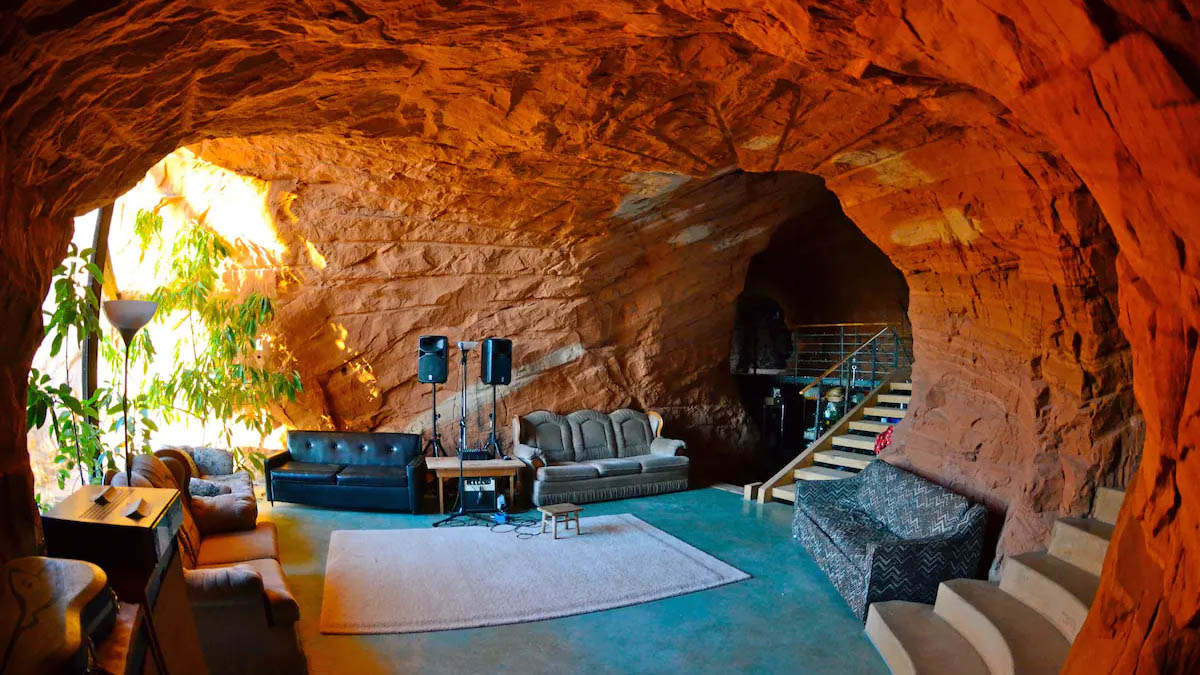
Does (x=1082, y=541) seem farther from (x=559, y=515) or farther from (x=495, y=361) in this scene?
(x=495, y=361)

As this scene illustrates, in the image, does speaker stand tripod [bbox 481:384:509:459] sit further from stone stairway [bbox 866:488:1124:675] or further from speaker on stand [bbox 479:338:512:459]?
stone stairway [bbox 866:488:1124:675]

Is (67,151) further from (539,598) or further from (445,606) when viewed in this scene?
(539,598)

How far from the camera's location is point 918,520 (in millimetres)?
4645

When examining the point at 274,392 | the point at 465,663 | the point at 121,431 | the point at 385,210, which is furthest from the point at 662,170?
the point at 121,431

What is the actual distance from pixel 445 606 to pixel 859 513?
3275mm

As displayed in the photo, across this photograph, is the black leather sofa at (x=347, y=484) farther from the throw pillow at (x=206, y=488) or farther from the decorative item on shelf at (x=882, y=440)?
the decorative item on shelf at (x=882, y=440)

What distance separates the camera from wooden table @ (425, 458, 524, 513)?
672 centimetres

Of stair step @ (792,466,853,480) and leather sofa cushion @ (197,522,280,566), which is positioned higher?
leather sofa cushion @ (197,522,280,566)

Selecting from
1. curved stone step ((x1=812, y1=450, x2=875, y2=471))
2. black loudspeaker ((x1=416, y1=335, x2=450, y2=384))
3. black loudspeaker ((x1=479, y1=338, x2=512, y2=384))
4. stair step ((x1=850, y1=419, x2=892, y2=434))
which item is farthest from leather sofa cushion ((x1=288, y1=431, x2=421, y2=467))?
stair step ((x1=850, y1=419, x2=892, y2=434))

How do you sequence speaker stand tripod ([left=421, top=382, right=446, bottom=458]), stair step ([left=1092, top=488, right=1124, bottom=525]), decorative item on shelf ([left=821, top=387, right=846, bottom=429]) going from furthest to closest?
1. decorative item on shelf ([left=821, top=387, right=846, bottom=429])
2. speaker stand tripod ([left=421, top=382, right=446, bottom=458])
3. stair step ([left=1092, top=488, right=1124, bottom=525])

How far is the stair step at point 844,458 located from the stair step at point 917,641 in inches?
107

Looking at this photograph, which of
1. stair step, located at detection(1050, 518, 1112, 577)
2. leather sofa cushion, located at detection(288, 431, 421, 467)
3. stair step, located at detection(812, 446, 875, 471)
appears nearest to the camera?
stair step, located at detection(1050, 518, 1112, 577)

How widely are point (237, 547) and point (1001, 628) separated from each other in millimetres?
4447

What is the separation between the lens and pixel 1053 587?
11.3 ft
